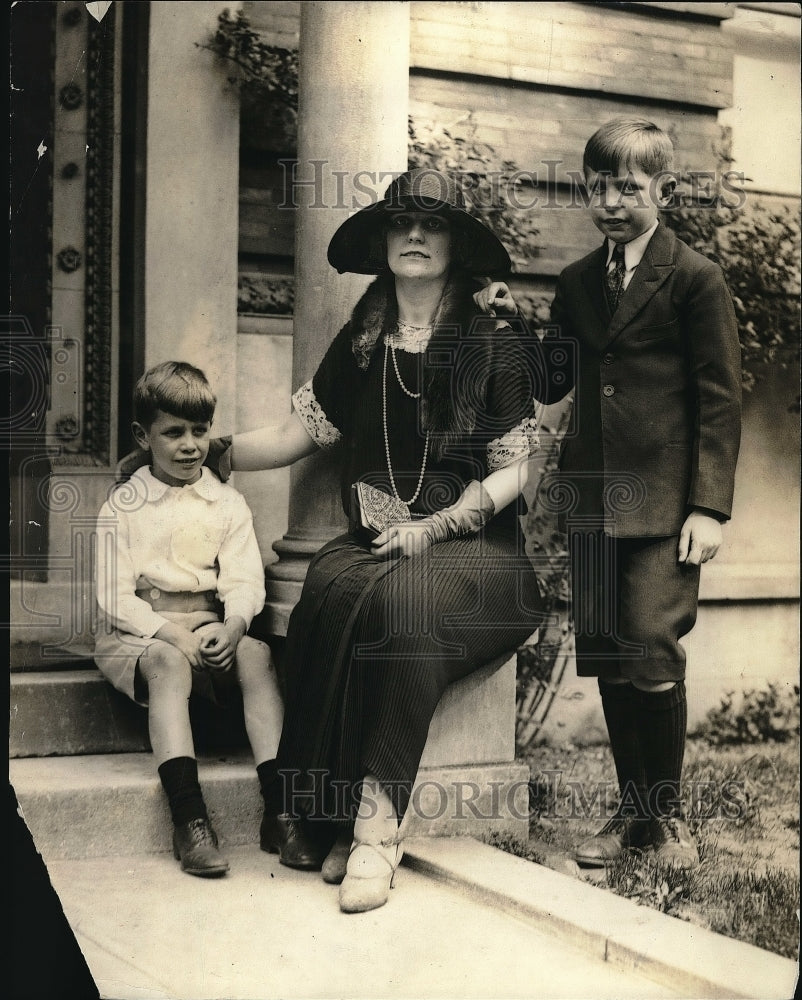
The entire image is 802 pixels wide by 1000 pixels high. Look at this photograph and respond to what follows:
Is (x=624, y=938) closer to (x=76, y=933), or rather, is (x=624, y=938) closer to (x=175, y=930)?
(x=175, y=930)

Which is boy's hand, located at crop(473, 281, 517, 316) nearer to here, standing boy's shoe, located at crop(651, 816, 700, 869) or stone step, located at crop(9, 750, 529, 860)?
stone step, located at crop(9, 750, 529, 860)

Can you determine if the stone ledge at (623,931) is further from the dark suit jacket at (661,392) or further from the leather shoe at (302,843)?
the dark suit jacket at (661,392)

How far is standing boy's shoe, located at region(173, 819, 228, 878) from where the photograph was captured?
342 cm

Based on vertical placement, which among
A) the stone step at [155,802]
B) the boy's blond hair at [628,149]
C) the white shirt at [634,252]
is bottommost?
the stone step at [155,802]

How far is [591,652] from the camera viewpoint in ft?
12.1

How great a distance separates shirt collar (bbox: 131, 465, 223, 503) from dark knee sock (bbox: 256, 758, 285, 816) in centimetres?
83

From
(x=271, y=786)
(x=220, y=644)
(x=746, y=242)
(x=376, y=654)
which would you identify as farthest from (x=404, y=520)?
(x=746, y=242)

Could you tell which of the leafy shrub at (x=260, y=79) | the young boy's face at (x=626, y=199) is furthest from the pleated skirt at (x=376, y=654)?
the leafy shrub at (x=260, y=79)

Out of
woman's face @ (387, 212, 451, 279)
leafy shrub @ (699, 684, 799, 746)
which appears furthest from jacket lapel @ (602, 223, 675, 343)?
leafy shrub @ (699, 684, 799, 746)

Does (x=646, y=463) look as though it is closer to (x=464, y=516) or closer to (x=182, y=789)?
(x=464, y=516)

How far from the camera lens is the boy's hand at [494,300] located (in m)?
3.74

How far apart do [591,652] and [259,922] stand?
4.02 feet

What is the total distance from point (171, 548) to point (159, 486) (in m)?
0.19

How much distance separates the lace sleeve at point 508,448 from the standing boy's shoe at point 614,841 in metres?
1.11
